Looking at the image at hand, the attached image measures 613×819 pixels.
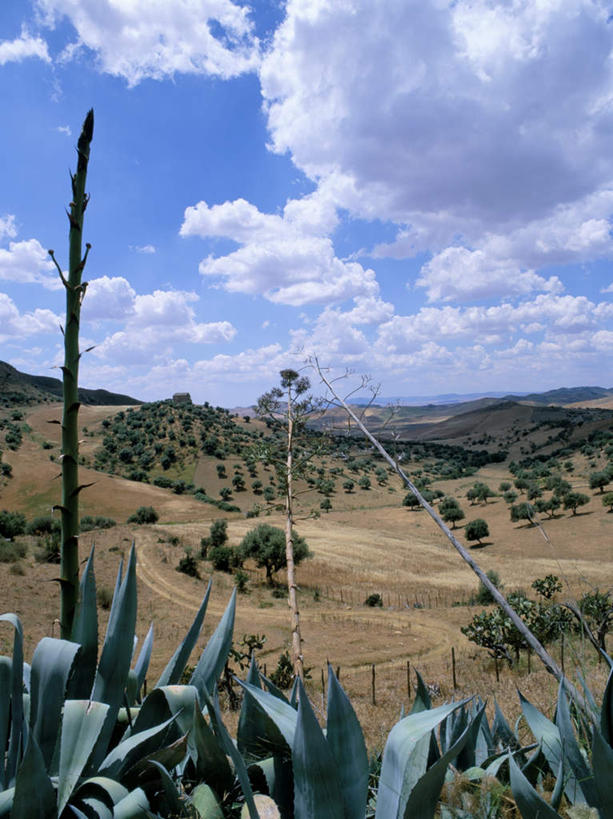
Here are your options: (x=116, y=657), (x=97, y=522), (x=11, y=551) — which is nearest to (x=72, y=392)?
(x=116, y=657)

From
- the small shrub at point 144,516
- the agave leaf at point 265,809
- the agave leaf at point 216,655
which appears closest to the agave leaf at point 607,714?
the agave leaf at point 265,809

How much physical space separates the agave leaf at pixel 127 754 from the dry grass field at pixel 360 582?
0.77 metres

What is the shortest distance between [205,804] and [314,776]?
19.9 inches

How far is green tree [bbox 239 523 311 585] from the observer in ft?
109

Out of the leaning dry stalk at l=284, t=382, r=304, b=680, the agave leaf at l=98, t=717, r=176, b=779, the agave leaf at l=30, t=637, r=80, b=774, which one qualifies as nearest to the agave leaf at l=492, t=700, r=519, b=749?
the agave leaf at l=98, t=717, r=176, b=779

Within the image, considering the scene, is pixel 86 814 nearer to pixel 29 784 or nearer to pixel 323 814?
pixel 29 784

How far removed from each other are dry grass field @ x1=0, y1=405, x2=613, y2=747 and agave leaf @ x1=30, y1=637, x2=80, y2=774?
29cm

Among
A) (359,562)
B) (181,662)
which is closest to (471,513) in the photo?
(359,562)

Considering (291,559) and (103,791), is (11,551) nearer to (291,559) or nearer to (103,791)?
(291,559)

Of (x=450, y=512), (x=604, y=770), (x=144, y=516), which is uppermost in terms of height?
(x=604, y=770)

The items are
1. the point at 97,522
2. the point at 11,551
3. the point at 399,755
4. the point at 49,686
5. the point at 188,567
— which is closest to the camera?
the point at 399,755

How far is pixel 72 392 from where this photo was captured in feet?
7.05

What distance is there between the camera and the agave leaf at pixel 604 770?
1850 mm

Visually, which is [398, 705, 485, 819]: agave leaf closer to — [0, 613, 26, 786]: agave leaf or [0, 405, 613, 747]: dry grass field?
[0, 405, 613, 747]: dry grass field
